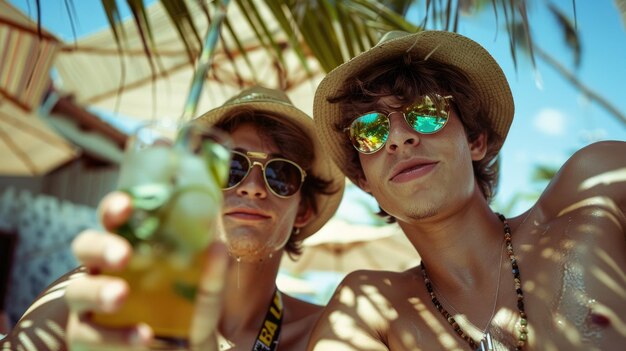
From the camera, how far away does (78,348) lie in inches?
28.0

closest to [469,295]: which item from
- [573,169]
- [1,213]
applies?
[573,169]

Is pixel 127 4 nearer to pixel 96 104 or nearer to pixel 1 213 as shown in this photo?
pixel 96 104

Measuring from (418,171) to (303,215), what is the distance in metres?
0.98

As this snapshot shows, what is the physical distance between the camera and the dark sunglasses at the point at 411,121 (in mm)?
1907

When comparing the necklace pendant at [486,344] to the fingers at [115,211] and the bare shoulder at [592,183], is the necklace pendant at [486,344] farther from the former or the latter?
the fingers at [115,211]

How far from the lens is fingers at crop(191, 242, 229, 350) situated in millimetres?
727

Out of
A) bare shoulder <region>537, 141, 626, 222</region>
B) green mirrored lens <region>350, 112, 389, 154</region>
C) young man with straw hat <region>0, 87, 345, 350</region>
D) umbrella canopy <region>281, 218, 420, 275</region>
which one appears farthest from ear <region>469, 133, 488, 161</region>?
umbrella canopy <region>281, 218, 420, 275</region>

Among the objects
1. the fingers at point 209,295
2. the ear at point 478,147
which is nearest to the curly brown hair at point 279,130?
the ear at point 478,147

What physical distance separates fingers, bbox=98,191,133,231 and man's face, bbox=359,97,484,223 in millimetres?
1228

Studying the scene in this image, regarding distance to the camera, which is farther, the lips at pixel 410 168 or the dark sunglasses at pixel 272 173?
the dark sunglasses at pixel 272 173

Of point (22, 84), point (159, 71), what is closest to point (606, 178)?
point (22, 84)

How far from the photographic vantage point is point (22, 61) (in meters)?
4.10

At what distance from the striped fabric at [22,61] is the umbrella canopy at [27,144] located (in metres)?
1.26

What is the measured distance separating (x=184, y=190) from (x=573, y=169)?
157cm
